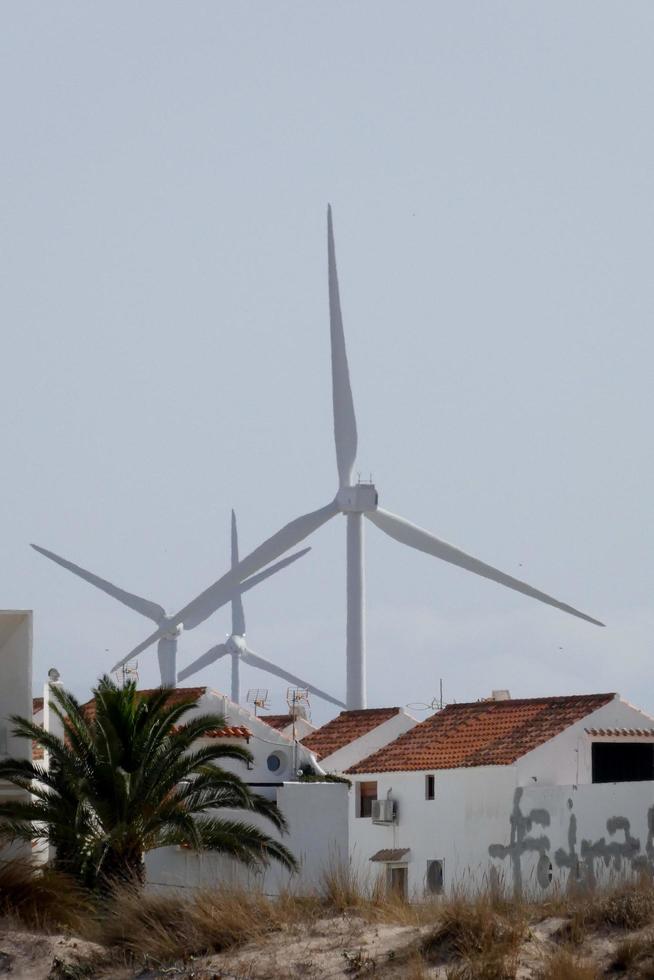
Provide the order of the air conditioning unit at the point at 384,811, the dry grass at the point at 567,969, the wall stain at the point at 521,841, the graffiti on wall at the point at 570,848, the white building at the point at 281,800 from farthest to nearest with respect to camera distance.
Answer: the air conditioning unit at the point at 384,811 < the wall stain at the point at 521,841 < the graffiti on wall at the point at 570,848 < the white building at the point at 281,800 < the dry grass at the point at 567,969

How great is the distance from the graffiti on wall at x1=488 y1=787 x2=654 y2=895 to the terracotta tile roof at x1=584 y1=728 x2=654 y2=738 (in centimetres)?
451

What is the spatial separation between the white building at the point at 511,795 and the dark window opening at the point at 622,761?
0.03 meters

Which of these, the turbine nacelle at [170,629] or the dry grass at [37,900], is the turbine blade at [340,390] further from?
the dry grass at [37,900]

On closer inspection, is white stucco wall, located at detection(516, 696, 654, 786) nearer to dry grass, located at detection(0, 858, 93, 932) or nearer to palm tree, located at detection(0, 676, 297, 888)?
palm tree, located at detection(0, 676, 297, 888)

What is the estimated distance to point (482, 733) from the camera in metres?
57.8

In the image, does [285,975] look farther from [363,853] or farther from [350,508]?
[350,508]

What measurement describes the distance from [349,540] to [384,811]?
1469 cm

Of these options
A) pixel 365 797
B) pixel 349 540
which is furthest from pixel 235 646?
pixel 365 797

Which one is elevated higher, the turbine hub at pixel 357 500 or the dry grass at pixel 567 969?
the turbine hub at pixel 357 500

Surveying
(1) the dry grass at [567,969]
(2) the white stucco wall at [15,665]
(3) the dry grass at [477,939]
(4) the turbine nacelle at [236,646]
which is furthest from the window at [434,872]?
(4) the turbine nacelle at [236,646]

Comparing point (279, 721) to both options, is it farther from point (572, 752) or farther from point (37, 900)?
point (37, 900)

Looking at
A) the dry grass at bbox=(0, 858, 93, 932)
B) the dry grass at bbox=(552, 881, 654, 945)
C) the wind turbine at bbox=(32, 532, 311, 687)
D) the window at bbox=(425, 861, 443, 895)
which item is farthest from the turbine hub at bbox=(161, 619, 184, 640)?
the dry grass at bbox=(552, 881, 654, 945)

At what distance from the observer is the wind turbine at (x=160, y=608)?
76.3 m

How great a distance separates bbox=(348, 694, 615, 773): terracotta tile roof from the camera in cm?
5550
